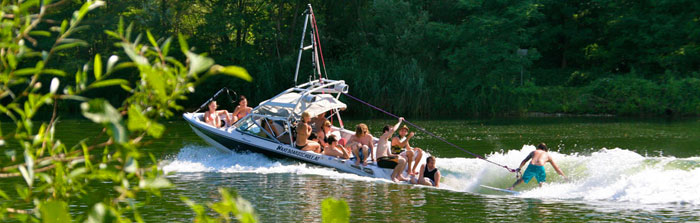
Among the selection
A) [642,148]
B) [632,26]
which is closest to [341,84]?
[642,148]

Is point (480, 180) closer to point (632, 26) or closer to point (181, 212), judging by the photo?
point (181, 212)

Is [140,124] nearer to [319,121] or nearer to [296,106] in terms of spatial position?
[296,106]

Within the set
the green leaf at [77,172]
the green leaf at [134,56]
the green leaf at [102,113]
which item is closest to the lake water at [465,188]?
the green leaf at [77,172]

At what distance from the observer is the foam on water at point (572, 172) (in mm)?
11711

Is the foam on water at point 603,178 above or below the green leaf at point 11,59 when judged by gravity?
below

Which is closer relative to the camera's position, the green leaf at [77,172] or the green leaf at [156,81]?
the green leaf at [156,81]

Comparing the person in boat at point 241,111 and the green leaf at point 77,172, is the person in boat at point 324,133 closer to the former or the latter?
the person in boat at point 241,111

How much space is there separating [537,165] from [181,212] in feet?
19.4

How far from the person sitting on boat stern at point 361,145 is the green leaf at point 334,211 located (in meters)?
12.0

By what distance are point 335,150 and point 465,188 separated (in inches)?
104

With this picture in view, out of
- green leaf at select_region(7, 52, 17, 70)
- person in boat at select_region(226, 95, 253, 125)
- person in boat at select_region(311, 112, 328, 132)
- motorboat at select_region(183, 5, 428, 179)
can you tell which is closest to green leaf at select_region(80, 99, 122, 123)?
green leaf at select_region(7, 52, 17, 70)

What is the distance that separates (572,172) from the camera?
46.6ft

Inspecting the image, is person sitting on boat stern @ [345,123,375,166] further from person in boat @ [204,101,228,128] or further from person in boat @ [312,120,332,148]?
person in boat @ [204,101,228,128]

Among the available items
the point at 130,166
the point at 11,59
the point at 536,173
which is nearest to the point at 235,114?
the point at 536,173
